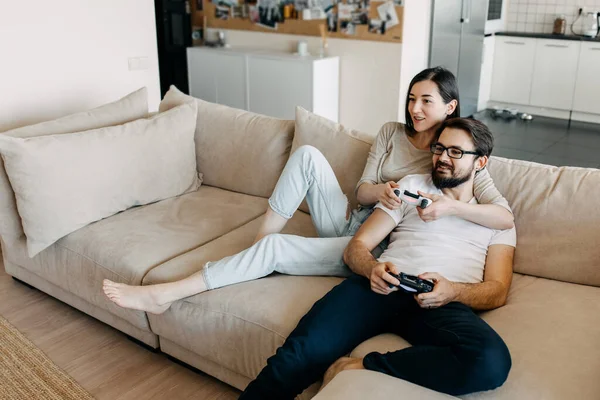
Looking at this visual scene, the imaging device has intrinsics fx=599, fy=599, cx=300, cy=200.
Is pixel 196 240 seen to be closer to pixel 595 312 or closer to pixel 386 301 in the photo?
pixel 386 301

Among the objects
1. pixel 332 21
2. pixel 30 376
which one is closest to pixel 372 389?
pixel 30 376

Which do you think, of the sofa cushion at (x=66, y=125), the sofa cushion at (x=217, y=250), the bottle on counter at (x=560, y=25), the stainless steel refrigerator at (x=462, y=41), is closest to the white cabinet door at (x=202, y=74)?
the stainless steel refrigerator at (x=462, y=41)

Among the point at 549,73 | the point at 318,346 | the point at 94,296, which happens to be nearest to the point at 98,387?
the point at 94,296

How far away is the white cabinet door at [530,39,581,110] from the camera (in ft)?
19.1

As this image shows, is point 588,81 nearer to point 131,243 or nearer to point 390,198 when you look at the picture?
point 390,198

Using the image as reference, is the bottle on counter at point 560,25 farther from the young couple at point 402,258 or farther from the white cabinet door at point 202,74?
the young couple at point 402,258

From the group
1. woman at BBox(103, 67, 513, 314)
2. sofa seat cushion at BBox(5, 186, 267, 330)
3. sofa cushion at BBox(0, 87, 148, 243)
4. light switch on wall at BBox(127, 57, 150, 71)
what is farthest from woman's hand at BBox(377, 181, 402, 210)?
light switch on wall at BBox(127, 57, 150, 71)

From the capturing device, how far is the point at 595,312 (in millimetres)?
1762

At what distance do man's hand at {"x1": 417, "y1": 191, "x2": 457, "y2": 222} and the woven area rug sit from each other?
1275 mm

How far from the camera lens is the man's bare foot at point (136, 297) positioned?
197 centimetres

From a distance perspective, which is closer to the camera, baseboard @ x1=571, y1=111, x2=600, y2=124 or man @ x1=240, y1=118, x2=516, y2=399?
man @ x1=240, y1=118, x2=516, y2=399

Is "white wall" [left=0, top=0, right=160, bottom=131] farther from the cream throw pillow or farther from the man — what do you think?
the man

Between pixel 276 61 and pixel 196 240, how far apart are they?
116 inches

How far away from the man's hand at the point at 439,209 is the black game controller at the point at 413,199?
1cm
